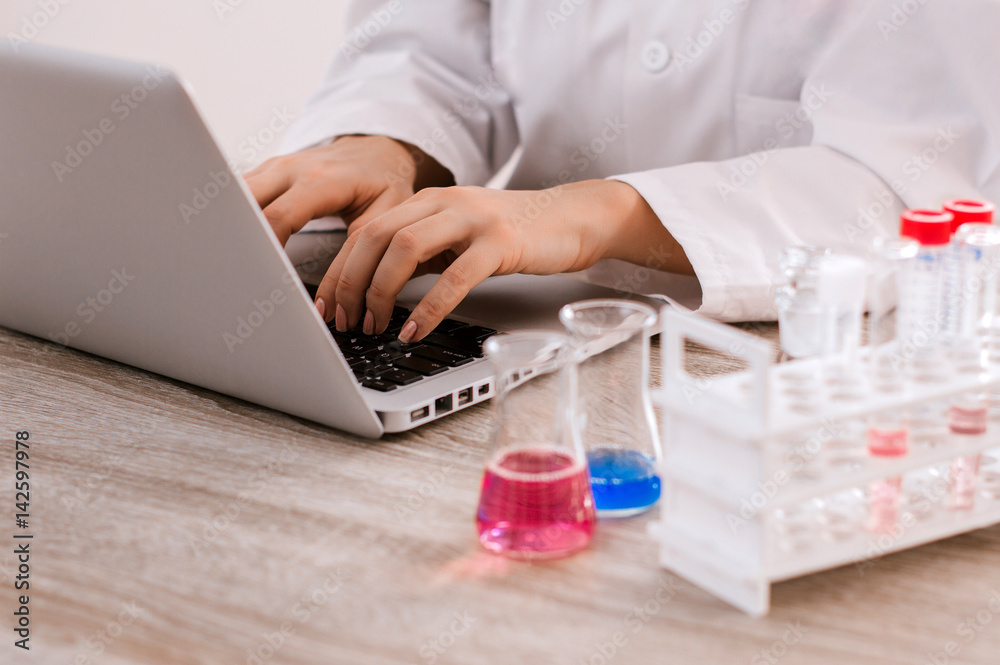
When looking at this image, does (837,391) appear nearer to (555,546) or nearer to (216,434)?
(555,546)

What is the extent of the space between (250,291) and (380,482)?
148 millimetres

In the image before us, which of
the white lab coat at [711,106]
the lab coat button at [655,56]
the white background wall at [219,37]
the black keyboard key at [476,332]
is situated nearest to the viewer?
the black keyboard key at [476,332]

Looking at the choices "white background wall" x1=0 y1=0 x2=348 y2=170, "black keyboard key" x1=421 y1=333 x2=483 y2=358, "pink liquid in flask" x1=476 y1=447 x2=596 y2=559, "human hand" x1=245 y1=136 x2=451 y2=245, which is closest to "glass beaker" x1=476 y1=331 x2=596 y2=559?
"pink liquid in flask" x1=476 y1=447 x2=596 y2=559

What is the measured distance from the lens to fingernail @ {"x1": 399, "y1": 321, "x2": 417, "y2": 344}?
77 centimetres

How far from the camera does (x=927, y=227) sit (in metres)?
0.51

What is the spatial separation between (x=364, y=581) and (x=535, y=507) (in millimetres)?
99

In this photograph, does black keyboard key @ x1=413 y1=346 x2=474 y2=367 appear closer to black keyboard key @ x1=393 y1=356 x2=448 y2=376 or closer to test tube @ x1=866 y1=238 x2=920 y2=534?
black keyboard key @ x1=393 y1=356 x2=448 y2=376

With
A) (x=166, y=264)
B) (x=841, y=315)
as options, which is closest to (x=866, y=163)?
(x=841, y=315)

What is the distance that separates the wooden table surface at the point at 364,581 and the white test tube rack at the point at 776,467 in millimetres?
20

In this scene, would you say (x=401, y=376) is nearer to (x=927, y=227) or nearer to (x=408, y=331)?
(x=408, y=331)

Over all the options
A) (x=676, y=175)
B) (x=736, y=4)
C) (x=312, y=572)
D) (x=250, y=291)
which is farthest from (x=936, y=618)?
(x=736, y=4)

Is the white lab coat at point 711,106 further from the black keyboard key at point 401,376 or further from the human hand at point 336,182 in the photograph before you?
the black keyboard key at point 401,376

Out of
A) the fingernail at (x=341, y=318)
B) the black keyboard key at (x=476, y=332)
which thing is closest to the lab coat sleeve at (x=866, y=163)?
the black keyboard key at (x=476, y=332)

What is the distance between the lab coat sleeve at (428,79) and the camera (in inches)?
49.8
